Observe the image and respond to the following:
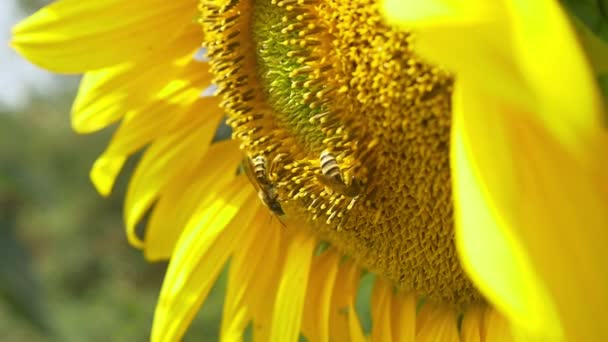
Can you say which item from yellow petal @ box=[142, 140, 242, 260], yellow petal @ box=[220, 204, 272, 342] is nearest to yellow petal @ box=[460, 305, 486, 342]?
yellow petal @ box=[220, 204, 272, 342]

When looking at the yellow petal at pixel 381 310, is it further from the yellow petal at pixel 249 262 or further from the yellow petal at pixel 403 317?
the yellow petal at pixel 249 262

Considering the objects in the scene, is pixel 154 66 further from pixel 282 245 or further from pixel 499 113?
pixel 499 113

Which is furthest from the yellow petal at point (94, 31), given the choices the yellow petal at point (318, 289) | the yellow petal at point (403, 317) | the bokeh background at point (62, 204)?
the bokeh background at point (62, 204)

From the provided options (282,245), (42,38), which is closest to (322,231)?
(282,245)

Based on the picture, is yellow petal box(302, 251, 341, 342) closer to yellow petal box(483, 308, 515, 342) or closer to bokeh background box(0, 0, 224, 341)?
yellow petal box(483, 308, 515, 342)

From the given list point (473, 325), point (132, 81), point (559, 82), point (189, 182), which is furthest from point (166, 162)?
point (559, 82)

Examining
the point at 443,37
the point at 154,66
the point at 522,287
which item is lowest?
the point at 154,66

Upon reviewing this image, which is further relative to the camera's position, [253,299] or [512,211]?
[253,299]
